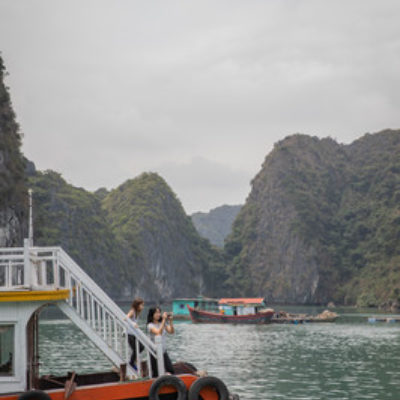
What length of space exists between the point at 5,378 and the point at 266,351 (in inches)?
863

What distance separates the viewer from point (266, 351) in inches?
1190

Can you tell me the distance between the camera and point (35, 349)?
10516 mm

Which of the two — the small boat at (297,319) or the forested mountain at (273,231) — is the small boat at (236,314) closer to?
the small boat at (297,319)

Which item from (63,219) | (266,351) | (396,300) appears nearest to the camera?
(266,351)

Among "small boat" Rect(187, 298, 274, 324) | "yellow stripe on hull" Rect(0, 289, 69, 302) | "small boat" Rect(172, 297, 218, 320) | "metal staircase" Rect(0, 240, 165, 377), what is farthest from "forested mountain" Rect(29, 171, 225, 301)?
"yellow stripe on hull" Rect(0, 289, 69, 302)

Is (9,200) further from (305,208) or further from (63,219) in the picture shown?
(305,208)

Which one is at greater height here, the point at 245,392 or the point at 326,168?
the point at 326,168

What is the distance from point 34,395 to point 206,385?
274 centimetres

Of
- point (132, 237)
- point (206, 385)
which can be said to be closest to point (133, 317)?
point (206, 385)

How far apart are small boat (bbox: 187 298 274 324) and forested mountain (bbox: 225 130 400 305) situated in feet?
197

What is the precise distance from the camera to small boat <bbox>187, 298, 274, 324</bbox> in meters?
57.2

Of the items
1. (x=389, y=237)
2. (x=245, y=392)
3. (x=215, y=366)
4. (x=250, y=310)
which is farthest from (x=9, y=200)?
(x=389, y=237)

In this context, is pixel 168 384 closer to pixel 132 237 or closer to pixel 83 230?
A: pixel 83 230

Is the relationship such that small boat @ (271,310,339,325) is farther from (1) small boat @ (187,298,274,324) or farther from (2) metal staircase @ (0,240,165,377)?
(2) metal staircase @ (0,240,165,377)
